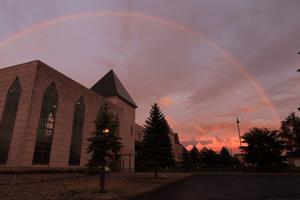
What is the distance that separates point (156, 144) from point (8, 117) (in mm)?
18617

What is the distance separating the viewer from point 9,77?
95.6 ft

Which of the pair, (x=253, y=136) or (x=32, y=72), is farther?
(x=253, y=136)

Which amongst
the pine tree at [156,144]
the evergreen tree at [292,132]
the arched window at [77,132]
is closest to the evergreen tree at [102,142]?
the pine tree at [156,144]

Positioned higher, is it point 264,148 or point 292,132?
point 292,132

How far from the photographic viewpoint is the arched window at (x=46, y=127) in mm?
27125

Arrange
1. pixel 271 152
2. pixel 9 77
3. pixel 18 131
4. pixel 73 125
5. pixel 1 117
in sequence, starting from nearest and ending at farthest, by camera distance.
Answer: pixel 18 131
pixel 1 117
pixel 9 77
pixel 73 125
pixel 271 152

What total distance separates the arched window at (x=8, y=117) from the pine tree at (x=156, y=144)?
1610 centimetres

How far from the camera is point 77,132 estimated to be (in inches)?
1384

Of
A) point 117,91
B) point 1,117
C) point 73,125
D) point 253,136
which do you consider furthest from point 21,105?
point 253,136

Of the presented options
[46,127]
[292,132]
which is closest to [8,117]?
[46,127]

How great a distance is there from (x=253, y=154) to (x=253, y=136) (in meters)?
3.51

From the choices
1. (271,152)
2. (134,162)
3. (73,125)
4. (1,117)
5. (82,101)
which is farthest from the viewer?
(134,162)

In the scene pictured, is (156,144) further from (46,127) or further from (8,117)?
(8,117)

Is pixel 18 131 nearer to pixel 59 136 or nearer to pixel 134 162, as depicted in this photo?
pixel 59 136
